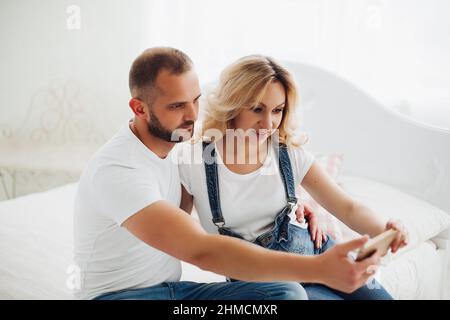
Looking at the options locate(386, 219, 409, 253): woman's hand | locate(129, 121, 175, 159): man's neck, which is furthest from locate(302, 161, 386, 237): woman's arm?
locate(129, 121, 175, 159): man's neck

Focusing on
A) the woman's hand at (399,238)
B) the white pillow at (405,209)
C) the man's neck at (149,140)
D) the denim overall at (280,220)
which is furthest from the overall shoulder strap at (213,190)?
the white pillow at (405,209)

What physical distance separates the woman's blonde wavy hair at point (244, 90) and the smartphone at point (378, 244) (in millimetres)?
335

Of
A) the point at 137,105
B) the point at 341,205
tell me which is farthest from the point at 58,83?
the point at 341,205

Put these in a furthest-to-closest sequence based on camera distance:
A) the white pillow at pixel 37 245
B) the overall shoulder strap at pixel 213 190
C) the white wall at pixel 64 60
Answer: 1. the white wall at pixel 64 60
2. the white pillow at pixel 37 245
3. the overall shoulder strap at pixel 213 190

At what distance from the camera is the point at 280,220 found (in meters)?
1.05

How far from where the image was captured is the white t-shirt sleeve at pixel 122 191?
85 cm

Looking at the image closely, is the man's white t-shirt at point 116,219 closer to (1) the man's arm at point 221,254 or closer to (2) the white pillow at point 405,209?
(1) the man's arm at point 221,254

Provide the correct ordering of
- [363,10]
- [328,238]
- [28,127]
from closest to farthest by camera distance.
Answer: [328,238], [28,127], [363,10]

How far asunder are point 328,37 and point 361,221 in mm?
819

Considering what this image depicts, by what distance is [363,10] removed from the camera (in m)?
1.58

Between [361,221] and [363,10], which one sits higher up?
[363,10]
